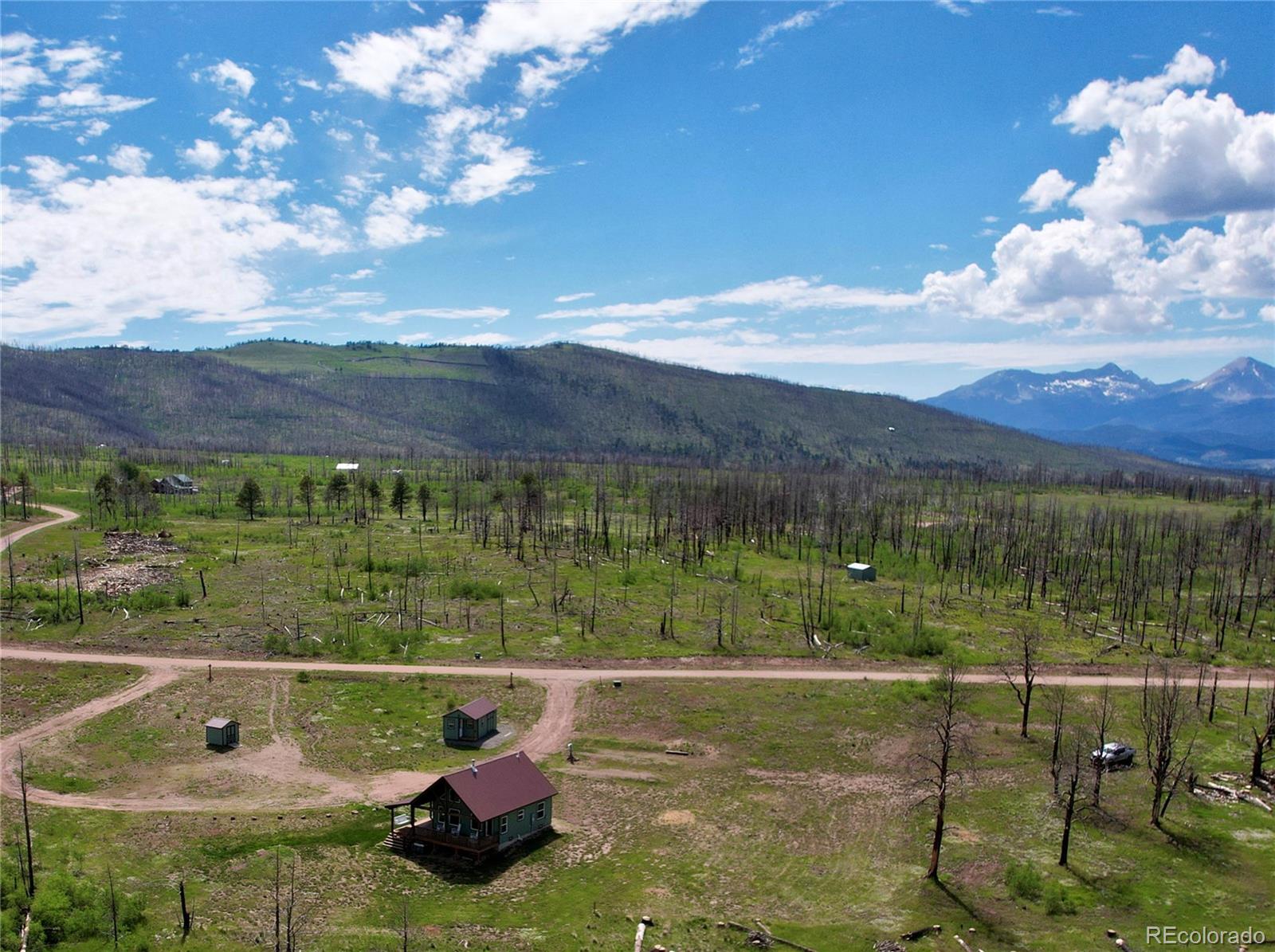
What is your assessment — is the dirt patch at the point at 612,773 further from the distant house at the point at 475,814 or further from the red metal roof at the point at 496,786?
the distant house at the point at 475,814

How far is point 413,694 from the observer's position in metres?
66.1

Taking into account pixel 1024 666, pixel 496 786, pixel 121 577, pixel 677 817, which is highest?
pixel 496 786

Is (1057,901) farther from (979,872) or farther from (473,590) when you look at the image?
(473,590)

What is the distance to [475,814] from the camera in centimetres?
4341

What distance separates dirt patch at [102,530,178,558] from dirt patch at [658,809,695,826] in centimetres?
8587

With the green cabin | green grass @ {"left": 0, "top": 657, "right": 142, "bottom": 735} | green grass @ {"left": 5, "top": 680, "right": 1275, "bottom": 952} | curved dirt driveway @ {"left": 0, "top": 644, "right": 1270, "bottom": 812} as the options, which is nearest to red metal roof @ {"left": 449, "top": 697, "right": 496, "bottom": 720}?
curved dirt driveway @ {"left": 0, "top": 644, "right": 1270, "bottom": 812}

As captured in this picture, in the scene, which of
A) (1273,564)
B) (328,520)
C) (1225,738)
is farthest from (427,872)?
(1273,564)

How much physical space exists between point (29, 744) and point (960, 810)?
58.0 meters

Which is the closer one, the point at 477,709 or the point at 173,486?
the point at 477,709

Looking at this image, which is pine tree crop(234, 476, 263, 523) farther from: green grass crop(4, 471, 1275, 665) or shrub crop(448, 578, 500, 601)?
shrub crop(448, 578, 500, 601)

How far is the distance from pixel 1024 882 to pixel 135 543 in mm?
112046

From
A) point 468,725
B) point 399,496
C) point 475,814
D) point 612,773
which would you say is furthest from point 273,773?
point 399,496

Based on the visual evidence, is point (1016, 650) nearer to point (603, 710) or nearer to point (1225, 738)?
point (1225, 738)

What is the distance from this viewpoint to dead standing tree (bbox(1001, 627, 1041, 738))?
64875 millimetres
